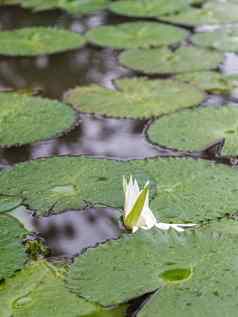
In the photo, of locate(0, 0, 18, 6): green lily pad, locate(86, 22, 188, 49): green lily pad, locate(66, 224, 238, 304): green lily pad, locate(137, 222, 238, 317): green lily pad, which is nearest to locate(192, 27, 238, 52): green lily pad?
locate(86, 22, 188, 49): green lily pad

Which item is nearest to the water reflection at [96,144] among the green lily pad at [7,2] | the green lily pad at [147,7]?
the green lily pad at [147,7]

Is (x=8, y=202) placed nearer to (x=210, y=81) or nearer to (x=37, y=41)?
(x=210, y=81)

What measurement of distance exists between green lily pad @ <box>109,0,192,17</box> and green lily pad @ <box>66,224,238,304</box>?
266 cm

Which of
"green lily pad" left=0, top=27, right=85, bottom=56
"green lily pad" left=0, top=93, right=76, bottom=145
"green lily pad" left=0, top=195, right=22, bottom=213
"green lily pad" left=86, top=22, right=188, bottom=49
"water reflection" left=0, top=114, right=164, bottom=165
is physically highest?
"green lily pad" left=86, top=22, right=188, bottom=49

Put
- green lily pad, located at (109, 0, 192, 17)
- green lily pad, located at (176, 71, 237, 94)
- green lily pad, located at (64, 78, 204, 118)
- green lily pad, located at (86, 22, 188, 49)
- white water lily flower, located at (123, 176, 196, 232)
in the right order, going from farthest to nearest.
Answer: green lily pad, located at (109, 0, 192, 17) < green lily pad, located at (86, 22, 188, 49) < green lily pad, located at (176, 71, 237, 94) < green lily pad, located at (64, 78, 204, 118) < white water lily flower, located at (123, 176, 196, 232)

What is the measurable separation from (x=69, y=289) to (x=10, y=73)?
1.84m

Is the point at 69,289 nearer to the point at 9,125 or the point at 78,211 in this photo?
the point at 78,211

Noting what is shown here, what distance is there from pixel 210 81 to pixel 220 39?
656 mm

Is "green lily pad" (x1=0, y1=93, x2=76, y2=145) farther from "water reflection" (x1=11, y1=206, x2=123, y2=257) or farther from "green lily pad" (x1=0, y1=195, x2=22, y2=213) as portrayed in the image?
"water reflection" (x1=11, y1=206, x2=123, y2=257)

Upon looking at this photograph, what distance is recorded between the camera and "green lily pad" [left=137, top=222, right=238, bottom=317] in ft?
4.34

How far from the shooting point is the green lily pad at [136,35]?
11.2 feet

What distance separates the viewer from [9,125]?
244cm

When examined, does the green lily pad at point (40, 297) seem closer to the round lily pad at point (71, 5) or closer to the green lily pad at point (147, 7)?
the green lily pad at point (147, 7)

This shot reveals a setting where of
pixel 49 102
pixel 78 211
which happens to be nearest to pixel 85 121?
pixel 49 102
